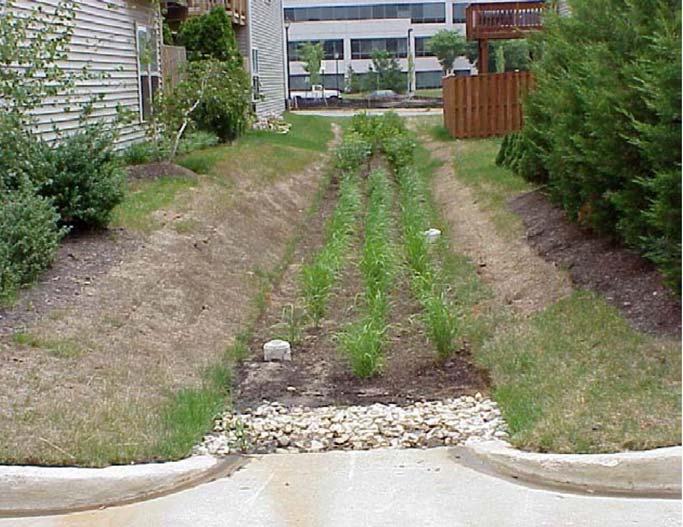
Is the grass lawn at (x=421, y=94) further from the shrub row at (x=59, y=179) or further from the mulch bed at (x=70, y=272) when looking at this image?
the mulch bed at (x=70, y=272)

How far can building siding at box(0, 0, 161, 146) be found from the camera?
14.8 metres

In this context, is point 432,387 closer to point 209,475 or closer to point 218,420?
point 218,420

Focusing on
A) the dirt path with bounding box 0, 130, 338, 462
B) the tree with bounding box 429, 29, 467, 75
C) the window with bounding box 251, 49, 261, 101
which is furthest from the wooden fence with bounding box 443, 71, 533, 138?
the tree with bounding box 429, 29, 467, 75

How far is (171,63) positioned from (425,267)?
42.1ft

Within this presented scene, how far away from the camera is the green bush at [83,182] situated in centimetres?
1142

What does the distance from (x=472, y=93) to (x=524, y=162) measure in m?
11.6

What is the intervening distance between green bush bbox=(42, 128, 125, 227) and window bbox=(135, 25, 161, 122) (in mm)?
7333

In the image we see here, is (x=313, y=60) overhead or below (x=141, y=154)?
overhead

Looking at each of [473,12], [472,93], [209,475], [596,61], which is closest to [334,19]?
[473,12]

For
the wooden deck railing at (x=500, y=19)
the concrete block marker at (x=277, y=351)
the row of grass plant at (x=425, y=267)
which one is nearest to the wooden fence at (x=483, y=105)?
the wooden deck railing at (x=500, y=19)

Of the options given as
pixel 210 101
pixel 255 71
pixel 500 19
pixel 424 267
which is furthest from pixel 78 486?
pixel 255 71

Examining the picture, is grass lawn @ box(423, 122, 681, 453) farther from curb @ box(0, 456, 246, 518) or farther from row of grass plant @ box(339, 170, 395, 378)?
curb @ box(0, 456, 246, 518)

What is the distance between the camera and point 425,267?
10.9 metres

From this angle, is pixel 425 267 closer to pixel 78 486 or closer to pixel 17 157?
pixel 17 157
